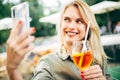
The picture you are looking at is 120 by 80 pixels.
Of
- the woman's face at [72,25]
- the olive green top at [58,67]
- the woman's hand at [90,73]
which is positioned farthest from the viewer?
the woman's face at [72,25]

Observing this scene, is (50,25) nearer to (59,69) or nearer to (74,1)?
(74,1)

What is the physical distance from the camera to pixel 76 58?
3.88 feet

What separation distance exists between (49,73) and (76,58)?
337mm

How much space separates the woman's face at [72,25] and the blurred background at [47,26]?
1.26 feet

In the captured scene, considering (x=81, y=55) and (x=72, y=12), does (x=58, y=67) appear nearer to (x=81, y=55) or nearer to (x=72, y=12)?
(x=72, y=12)

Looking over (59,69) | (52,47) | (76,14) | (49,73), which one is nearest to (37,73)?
(49,73)

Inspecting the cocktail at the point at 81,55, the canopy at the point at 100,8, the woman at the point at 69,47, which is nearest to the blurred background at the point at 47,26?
the canopy at the point at 100,8

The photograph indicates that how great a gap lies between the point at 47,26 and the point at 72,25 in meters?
0.46

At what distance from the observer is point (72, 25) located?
5.56 ft

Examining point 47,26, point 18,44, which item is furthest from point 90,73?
point 47,26

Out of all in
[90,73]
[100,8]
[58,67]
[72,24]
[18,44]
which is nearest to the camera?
[18,44]

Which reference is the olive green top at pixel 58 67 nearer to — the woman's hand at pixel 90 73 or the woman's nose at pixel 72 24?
the woman's nose at pixel 72 24

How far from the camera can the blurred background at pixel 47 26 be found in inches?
83.4

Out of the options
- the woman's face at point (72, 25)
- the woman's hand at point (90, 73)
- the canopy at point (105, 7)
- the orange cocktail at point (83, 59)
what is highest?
the canopy at point (105, 7)
